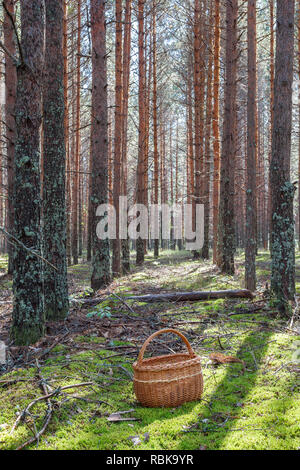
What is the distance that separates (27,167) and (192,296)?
4361mm

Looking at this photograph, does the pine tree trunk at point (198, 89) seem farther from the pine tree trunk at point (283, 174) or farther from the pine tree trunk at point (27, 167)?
the pine tree trunk at point (27, 167)

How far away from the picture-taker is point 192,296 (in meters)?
7.92

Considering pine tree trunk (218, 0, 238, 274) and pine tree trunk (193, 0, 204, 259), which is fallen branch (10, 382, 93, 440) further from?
pine tree trunk (193, 0, 204, 259)

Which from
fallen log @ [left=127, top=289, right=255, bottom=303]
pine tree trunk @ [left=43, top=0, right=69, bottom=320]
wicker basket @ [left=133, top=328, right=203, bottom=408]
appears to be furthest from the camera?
fallen log @ [left=127, top=289, right=255, bottom=303]

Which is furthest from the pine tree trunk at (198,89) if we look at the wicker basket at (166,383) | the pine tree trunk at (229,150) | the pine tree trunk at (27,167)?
the wicker basket at (166,383)

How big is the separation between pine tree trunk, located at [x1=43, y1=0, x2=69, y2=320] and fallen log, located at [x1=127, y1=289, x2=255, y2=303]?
1.88 metres

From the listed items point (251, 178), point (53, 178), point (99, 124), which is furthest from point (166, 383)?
point (99, 124)

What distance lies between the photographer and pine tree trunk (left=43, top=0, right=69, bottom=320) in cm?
630

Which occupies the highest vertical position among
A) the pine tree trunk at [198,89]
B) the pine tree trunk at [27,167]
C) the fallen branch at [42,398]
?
the pine tree trunk at [198,89]

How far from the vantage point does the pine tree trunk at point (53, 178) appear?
6.30 metres

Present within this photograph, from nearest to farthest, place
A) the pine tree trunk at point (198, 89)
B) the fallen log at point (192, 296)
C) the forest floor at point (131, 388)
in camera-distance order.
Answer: the forest floor at point (131, 388), the fallen log at point (192, 296), the pine tree trunk at point (198, 89)

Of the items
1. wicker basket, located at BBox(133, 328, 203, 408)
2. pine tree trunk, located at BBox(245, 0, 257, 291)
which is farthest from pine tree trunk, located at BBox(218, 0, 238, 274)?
wicker basket, located at BBox(133, 328, 203, 408)

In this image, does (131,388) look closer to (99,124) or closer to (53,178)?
(53,178)

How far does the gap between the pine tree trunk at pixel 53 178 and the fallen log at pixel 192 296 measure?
1.88m
